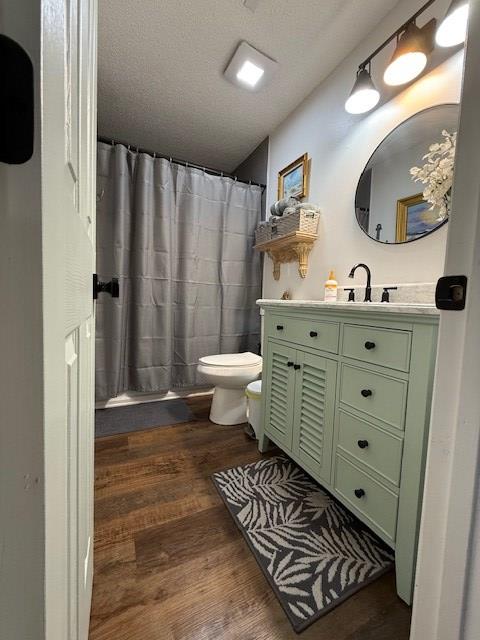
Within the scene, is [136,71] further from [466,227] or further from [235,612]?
[235,612]

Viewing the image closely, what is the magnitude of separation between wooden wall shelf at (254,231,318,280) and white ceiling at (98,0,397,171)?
987mm

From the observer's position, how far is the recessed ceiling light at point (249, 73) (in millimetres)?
1579

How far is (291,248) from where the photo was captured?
1920mm

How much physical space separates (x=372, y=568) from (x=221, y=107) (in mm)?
2703

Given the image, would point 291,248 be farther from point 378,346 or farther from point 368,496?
point 368,496

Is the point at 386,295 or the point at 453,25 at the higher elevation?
the point at 453,25

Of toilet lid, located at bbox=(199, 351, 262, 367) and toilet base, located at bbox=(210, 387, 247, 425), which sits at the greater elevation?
toilet lid, located at bbox=(199, 351, 262, 367)

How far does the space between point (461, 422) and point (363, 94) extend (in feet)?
5.28

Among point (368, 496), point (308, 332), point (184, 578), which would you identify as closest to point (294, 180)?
point (308, 332)

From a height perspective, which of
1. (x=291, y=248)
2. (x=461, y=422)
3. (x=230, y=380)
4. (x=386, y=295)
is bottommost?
(x=230, y=380)

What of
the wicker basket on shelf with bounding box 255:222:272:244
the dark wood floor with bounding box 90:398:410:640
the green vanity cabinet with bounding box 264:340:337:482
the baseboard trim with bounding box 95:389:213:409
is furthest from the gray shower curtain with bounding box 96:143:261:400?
the green vanity cabinet with bounding box 264:340:337:482

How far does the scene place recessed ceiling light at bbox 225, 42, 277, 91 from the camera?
59.4 inches

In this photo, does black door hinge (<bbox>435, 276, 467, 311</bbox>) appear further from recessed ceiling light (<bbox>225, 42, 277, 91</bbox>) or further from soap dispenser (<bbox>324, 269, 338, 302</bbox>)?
recessed ceiling light (<bbox>225, 42, 277, 91</bbox>)

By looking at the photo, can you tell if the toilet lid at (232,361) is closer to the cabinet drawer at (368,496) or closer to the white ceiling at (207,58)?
the cabinet drawer at (368,496)
